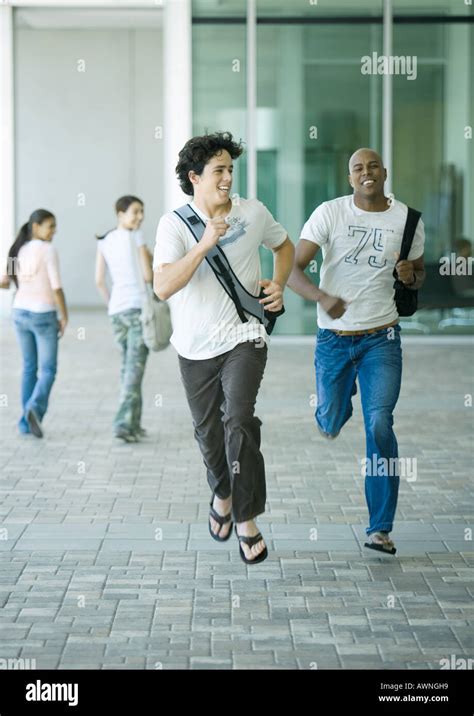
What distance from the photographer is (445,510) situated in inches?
286

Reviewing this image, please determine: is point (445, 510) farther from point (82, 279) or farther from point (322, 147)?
point (82, 279)

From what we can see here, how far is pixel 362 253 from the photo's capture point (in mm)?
6281

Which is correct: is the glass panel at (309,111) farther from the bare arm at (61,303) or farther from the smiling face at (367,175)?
the smiling face at (367,175)

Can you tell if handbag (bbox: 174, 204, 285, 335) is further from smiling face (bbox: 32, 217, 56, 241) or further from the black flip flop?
smiling face (bbox: 32, 217, 56, 241)

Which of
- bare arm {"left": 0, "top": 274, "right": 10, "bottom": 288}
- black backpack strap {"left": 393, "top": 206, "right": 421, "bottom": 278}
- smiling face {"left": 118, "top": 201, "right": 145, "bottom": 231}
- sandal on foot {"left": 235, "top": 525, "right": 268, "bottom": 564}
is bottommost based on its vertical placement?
sandal on foot {"left": 235, "top": 525, "right": 268, "bottom": 564}

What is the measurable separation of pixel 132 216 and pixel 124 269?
1.38 ft

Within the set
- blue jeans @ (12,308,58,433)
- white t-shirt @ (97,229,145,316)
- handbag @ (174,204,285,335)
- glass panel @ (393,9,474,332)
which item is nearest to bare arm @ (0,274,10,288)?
blue jeans @ (12,308,58,433)

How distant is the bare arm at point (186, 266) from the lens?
553cm

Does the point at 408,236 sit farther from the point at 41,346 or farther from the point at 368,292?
the point at 41,346

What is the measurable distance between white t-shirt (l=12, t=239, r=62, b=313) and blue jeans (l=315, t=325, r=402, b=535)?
3889 millimetres

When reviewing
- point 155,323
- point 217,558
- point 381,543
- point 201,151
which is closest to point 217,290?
point 201,151

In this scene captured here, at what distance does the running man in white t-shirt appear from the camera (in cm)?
580

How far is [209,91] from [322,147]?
1761 mm

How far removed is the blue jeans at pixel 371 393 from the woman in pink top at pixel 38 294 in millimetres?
3893
